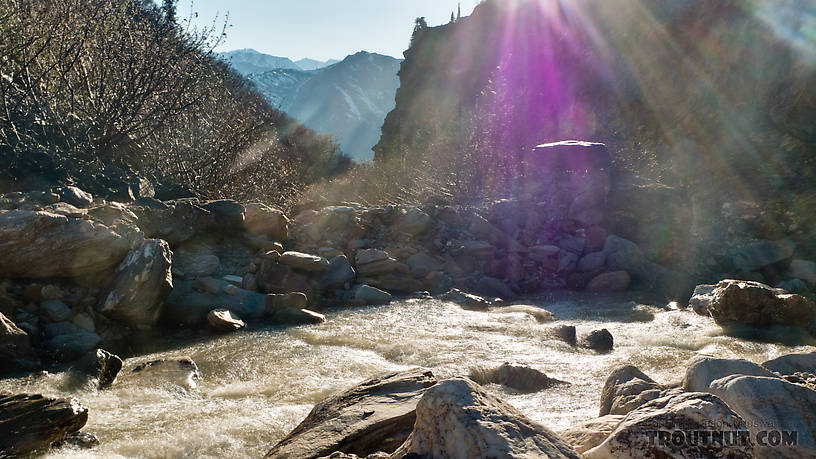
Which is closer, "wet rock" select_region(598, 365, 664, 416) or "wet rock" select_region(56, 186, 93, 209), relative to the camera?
"wet rock" select_region(598, 365, 664, 416)

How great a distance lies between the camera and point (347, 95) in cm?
9481

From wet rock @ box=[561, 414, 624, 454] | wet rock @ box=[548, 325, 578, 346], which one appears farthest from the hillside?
wet rock @ box=[561, 414, 624, 454]

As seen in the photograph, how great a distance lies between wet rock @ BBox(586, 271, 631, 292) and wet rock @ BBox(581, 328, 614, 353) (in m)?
3.32

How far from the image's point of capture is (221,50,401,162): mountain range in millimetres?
86250

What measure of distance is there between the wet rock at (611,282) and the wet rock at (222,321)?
585 cm

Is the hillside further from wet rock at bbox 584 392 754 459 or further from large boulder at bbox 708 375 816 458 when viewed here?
wet rock at bbox 584 392 754 459

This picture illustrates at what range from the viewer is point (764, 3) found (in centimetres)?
1499

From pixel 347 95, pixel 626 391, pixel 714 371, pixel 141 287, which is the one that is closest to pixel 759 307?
pixel 714 371

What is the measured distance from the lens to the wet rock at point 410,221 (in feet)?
30.8

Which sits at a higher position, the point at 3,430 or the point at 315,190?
the point at 315,190

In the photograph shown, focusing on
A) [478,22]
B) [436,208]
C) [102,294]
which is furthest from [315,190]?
[478,22]

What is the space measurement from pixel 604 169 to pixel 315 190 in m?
8.58

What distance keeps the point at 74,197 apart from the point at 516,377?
17.3 feet

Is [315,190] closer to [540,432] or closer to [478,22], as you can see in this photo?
[540,432]
